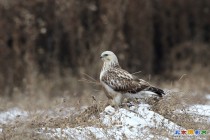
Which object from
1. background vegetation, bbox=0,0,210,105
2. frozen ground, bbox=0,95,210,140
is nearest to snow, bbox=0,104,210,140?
frozen ground, bbox=0,95,210,140

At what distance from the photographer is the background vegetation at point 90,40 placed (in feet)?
44.3

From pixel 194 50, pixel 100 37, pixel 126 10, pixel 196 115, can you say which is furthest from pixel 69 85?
pixel 196 115

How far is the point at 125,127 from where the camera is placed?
7445 millimetres

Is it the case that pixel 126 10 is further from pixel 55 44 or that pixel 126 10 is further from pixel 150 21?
pixel 55 44

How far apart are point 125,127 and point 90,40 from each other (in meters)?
7.14

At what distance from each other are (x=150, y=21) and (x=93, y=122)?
8.01m

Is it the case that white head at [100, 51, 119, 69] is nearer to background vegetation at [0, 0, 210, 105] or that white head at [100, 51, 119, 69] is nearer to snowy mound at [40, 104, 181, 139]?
snowy mound at [40, 104, 181, 139]

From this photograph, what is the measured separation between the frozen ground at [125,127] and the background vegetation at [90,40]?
4.41m

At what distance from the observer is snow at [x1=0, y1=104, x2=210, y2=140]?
716 cm

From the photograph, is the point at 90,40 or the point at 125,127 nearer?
the point at 125,127
